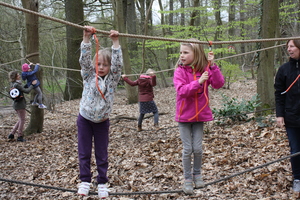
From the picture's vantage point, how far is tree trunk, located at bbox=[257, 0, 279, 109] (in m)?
5.15

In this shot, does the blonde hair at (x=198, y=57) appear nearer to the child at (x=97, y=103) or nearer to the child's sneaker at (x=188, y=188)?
the child at (x=97, y=103)

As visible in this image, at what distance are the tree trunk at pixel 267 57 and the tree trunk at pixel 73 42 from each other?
6.70 m

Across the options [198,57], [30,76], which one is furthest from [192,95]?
[30,76]

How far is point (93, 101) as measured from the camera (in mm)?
2369

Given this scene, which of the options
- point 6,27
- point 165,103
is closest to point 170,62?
point 165,103

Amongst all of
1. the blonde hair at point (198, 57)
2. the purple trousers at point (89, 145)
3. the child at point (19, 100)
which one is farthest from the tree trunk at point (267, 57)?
the child at point (19, 100)

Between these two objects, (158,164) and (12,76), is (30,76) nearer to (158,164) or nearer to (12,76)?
(12,76)

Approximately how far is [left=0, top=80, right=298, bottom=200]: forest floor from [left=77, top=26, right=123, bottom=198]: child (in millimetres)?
594

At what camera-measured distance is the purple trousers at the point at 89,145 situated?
7.99 ft

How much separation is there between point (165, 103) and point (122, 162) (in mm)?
5584

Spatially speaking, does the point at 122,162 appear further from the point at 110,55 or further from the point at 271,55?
the point at 271,55

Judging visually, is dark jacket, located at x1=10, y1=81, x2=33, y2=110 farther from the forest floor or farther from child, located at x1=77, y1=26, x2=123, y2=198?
child, located at x1=77, y1=26, x2=123, y2=198

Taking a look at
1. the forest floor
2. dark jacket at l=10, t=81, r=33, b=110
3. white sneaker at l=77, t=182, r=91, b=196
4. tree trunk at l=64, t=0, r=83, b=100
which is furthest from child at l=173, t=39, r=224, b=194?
tree trunk at l=64, t=0, r=83, b=100

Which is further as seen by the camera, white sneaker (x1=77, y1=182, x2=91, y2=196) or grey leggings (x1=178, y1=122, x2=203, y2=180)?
grey leggings (x1=178, y1=122, x2=203, y2=180)
